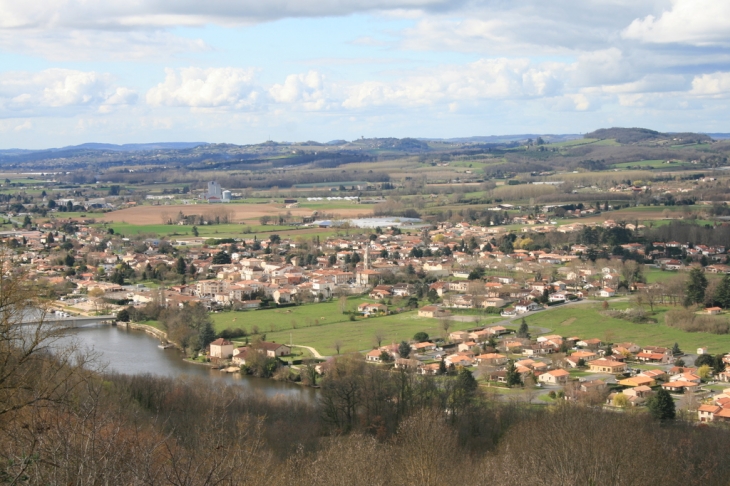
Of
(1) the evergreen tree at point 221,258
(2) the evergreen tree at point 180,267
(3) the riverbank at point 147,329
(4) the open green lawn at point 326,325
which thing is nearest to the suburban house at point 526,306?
(4) the open green lawn at point 326,325

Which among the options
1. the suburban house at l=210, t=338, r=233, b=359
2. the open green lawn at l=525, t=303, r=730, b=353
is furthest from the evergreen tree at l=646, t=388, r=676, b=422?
the suburban house at l=210, t=338, r=233, b=359

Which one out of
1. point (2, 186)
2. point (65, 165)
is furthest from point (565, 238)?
point (65, 165)

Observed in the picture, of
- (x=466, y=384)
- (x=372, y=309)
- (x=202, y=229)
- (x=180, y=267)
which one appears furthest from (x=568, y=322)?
(x=202, y=229)

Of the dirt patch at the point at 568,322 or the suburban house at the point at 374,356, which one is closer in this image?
the suburban house at the point at 374,356

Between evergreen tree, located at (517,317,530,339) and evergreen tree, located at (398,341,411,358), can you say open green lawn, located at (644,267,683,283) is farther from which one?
evergreen tree, located at (398,341,411,358)

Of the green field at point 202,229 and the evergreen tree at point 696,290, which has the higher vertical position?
the evergreen tree at point 696,290

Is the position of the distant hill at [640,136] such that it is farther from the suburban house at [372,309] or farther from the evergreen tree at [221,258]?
the suburban house at [372,309]

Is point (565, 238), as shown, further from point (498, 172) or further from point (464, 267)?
point (498, 172)
